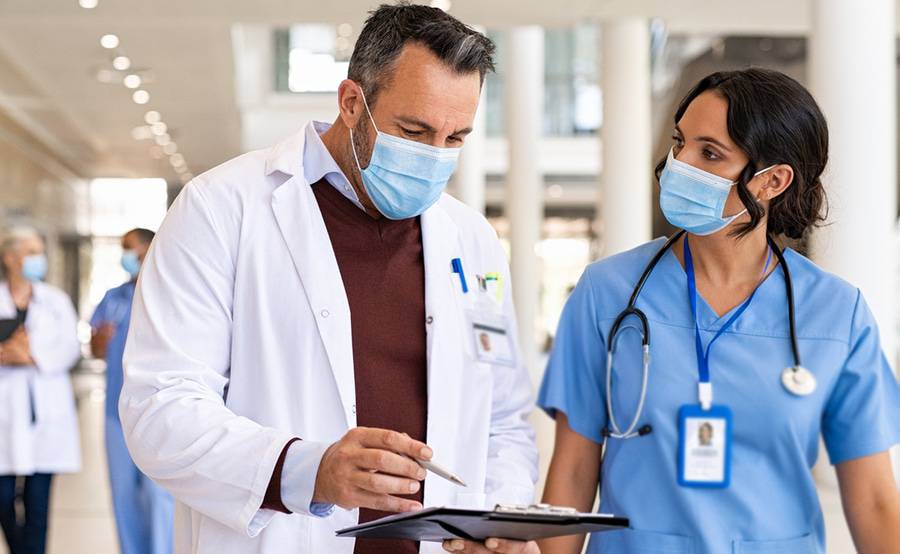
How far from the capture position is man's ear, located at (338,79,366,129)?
7.42 ft

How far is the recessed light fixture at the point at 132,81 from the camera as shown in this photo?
47.8ft

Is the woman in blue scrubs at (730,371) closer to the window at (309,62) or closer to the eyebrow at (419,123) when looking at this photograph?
the eyebrow at (419,123)

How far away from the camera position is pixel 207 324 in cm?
207

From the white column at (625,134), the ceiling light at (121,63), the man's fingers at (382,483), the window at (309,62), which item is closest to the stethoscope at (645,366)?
the man's fingers at (382,483)

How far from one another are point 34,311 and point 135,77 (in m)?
8.78

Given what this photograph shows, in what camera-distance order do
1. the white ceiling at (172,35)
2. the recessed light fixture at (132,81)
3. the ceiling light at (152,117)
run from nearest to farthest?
the white ceiling at (172,35) < the recessed light fixture at (132,81) < the ceiling light at (152,117)

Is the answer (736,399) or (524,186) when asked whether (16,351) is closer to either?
(736,399)

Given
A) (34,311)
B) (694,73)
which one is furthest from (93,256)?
(34,311)

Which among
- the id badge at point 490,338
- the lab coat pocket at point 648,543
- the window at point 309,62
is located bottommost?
the lab coat pocket at point 648,543

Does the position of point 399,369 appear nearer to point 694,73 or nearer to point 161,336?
point 161,336

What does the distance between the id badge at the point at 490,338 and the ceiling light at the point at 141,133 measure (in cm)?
1734

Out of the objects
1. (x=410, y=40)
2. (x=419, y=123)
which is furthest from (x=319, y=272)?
(x=410, y=40)

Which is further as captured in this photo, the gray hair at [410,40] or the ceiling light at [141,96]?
the ceiling light at [141,96]

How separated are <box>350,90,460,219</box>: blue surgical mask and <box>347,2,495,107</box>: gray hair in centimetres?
7
